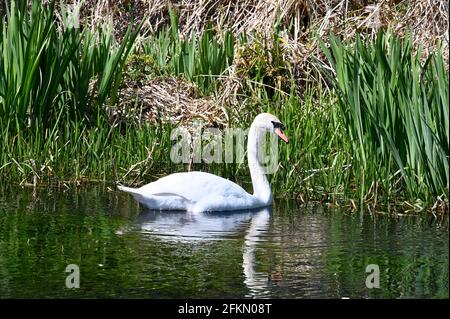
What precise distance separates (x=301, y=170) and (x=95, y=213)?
1855 millimetres

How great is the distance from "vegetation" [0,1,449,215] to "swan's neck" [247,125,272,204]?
23 centimetres

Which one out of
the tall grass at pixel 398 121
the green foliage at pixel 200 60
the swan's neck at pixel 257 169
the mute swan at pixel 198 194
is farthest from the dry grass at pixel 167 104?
the tall grass at pixel 398 121

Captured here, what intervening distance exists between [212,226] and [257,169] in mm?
1260

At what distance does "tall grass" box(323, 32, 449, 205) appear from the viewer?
28.9 ft

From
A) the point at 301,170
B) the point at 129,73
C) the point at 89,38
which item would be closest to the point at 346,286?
the point at 301,170

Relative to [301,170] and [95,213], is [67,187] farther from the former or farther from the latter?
[301,170]

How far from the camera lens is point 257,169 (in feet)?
33.0

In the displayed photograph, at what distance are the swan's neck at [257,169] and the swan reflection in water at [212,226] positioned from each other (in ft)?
0.52

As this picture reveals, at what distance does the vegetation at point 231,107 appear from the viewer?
29.9 feet
